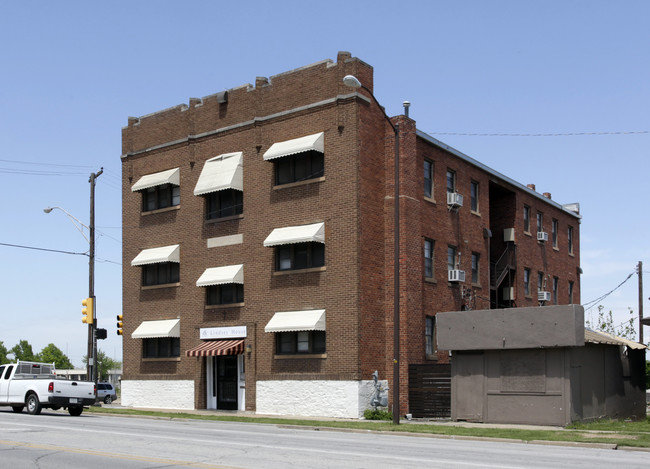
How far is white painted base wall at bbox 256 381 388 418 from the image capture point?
28.1m

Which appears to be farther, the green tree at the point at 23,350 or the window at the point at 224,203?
the green tree at the point at 23,350

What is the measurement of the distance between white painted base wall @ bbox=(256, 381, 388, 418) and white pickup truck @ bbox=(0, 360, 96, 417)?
21.3 ft

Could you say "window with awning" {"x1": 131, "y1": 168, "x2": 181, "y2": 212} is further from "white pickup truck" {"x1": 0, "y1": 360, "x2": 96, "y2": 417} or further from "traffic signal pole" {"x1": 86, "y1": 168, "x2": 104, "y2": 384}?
"white pickup truck" {"x1": 0, "y1": 360, "x2": 96, "y2": 417}

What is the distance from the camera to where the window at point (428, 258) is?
3184cm

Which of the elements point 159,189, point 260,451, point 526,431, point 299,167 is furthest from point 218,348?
point 260,451

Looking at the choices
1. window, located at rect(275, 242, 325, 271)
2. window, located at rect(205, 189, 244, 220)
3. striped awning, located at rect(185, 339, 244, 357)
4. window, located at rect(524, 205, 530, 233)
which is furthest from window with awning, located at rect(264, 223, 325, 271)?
window, located at rect(524, 205, 530, 233)

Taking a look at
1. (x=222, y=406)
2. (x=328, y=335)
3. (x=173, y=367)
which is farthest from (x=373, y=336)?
(x=173, y=367)

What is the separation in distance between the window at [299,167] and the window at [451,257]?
23.3ft

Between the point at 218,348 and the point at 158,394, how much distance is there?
5.05 m

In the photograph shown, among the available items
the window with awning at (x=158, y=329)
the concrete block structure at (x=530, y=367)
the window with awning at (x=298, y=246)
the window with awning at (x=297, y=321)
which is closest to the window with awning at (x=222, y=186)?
the window with awning at (x=298, y=246)

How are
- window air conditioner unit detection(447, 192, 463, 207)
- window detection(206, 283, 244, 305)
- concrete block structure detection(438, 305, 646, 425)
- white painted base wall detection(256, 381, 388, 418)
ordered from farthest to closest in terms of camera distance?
window air conditioner unit detection(447, 192, 463, 207) < window detection(206, 283, 244, 305) < white painted base wall detection(256, 381, 388, 418) < concrete block structure detection(438, 305, 646, 425)

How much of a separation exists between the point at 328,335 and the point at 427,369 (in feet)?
13.0

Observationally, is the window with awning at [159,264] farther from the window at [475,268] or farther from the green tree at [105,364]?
the green tree at [105,364]

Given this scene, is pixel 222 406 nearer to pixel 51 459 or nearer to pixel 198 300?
pixel 198 300
